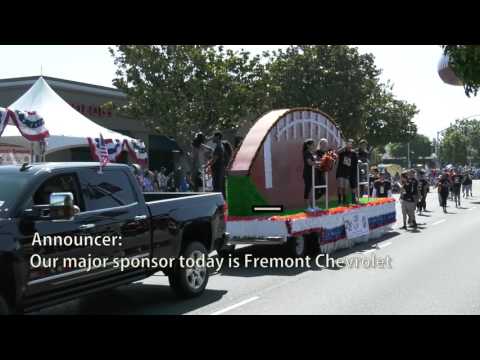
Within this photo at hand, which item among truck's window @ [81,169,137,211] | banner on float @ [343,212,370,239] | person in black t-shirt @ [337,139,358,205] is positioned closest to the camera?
truck's window @ [81,169,137,211]

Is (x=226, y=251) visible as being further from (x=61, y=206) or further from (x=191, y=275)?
(x=61, y=206)

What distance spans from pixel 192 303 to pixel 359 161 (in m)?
9.81

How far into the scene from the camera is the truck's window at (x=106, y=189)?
6.53 metres

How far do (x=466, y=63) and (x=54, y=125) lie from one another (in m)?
11.3

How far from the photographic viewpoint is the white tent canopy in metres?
15.0

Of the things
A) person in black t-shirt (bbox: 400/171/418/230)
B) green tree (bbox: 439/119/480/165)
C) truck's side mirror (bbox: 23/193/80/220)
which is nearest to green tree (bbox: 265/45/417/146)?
person in black t-shirt (bbox: 400/171/418/230)

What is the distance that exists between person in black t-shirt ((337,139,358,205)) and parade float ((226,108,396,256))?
633 millimetres

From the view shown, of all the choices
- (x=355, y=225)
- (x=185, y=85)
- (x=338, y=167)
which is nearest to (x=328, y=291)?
(x=355, y=225)

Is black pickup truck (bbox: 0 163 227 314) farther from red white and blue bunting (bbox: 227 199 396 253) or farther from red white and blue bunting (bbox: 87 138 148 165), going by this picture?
red white and blue bunting (bbox: 87 138 148 165)

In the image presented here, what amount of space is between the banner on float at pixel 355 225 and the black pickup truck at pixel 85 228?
5058 millimetres

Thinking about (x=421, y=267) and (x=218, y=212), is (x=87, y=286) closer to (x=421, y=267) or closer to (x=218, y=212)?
(x=218, y=212)

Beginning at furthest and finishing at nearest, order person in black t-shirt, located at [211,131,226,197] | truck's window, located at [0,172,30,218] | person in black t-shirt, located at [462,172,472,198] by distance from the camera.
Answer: person in black t-shirt, located at [462,172,472,198]
person in black t-shirt, located at [211,131,226,197]
truck's window, located at [0,172,30,218]

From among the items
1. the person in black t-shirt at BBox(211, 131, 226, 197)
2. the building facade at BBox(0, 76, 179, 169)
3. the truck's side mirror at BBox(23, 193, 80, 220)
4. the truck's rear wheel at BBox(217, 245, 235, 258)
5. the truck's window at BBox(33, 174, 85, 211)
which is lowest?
the truck's rear wheel at BBox(217, 245, 235, 258)

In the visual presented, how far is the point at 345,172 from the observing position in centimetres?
1467
